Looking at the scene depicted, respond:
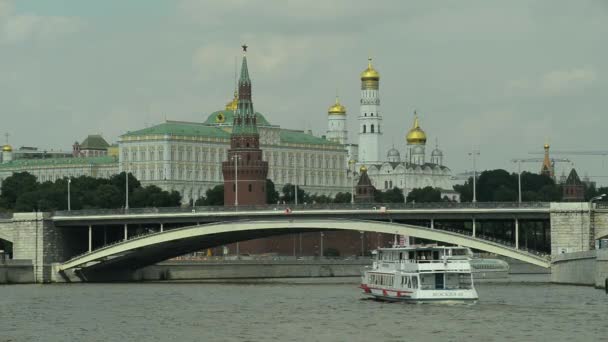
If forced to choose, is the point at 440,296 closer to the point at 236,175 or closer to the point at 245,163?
the point at 236,175

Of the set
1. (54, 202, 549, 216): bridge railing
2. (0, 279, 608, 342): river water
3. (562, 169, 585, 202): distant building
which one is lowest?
(0, 279, 608, 342): river water

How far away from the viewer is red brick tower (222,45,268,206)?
646 ft

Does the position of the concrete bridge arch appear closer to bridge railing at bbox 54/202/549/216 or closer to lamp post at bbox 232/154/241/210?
bridge railing at bbox 54/202/549/216

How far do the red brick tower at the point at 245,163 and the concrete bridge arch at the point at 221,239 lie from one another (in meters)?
44.9

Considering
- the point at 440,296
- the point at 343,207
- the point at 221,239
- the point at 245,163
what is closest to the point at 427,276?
the point at 440,296

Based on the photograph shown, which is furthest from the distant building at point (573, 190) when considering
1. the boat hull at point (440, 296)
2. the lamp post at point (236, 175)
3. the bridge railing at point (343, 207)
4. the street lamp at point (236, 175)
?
the boat hull at point (440, 296)

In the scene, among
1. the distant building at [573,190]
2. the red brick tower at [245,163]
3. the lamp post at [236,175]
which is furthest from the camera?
the red brick tower at [245,163]

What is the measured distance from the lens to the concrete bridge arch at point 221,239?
126m

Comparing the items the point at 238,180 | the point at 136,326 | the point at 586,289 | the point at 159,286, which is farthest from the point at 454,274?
the point at 238,180

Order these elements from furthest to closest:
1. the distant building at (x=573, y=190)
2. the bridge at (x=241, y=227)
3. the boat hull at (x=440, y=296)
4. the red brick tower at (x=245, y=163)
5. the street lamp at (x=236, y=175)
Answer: the red brick tower at (x=245, y=163)
the street lamp at (x=236, y=175)
the distant building at (x=573, y=190)
the bridge at (x=241, y=227)
the boat hull at (x=440, y=296)

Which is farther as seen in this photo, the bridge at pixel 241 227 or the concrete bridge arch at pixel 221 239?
the bridge at pixel 241 227

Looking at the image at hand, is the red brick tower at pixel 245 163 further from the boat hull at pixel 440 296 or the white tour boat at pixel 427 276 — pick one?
the boat hull at pixel 440 296

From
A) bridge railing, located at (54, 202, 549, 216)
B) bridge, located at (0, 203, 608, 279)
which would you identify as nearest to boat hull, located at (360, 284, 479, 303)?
bridge, located at (0, 203, 608, 279)

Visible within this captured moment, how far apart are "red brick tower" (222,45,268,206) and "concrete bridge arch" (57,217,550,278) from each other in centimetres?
4486
